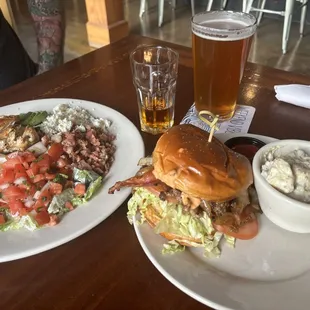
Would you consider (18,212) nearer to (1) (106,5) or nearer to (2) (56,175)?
(2) (56,175)

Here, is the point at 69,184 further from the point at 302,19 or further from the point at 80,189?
the point at 302,19

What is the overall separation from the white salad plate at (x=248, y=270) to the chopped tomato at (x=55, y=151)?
13.8 inches

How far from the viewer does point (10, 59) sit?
2.07 m

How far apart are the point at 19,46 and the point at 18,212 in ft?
4.82

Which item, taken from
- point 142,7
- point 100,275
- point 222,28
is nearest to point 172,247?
point 100,275

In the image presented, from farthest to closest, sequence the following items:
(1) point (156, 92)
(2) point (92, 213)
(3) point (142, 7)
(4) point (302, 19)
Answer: (3) point (142, 7) < (4) point (302, 19) < (1) point (156, 92) < (2) point (92, 213)

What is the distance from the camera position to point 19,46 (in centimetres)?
213

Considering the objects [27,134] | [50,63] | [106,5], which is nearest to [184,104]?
[27,134]

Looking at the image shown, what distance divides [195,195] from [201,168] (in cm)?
6

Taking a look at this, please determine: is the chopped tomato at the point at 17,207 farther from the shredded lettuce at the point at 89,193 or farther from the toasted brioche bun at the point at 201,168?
the toasted brioche bun at the point at 201,168

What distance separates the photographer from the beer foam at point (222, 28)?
1.11 m

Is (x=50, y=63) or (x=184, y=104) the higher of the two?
(x=184, y=104)

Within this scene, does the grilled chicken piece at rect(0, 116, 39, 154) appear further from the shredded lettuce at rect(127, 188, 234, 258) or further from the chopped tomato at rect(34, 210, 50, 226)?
the shredded lettuce at rect(127, 188, 234, 258)

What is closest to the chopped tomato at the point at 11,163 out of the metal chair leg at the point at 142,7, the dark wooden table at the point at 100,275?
the dark wooden table at the point at 100,275
